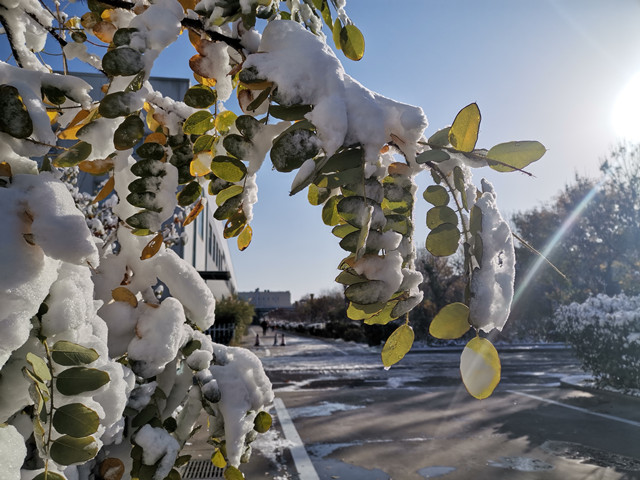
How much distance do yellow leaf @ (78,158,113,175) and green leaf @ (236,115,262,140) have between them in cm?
43

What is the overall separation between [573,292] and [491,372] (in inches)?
765

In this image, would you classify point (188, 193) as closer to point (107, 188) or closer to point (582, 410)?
point (107, 188)

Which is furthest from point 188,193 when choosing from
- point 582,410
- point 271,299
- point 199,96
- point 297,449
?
point 271,299

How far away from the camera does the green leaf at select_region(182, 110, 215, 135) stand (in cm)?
122

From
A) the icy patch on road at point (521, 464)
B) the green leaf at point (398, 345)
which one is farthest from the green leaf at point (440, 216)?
the icy patch on road at point (521, 464)

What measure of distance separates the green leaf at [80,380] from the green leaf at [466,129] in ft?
2.42

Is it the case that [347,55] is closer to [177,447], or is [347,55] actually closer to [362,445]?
[177,447]

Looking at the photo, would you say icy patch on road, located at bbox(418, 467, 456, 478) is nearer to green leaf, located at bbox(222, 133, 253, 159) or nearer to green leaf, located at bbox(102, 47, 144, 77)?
green leaf, located at bbox(222, 133, 253, 159)

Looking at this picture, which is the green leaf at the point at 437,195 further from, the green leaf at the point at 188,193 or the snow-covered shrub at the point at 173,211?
the green leaf at the point at 188,193

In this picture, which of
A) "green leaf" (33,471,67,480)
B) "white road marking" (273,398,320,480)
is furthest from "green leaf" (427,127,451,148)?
"white road marking" (273,398,320,480)

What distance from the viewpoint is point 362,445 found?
22.8 feet

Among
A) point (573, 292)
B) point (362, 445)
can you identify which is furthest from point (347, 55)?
point (573, 292)

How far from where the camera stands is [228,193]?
1.23 m

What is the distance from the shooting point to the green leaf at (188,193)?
1.39 metres
